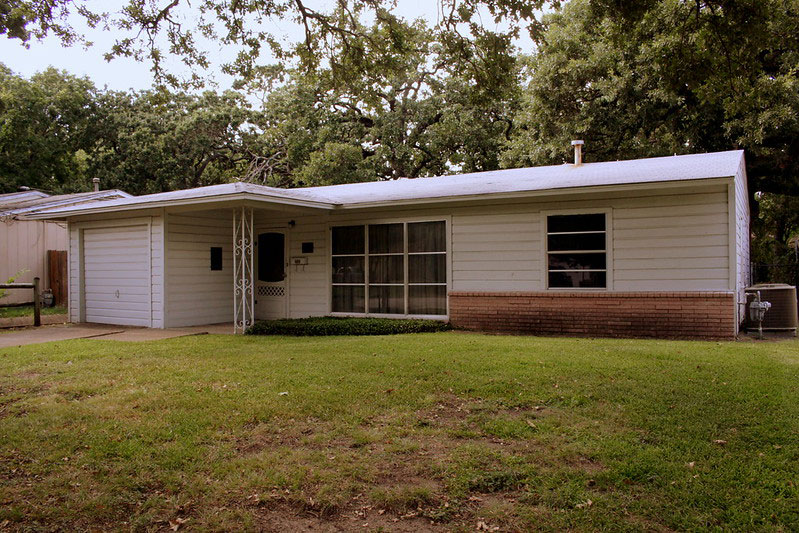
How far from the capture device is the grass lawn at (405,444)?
3.37 metres

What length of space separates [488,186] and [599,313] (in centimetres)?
329

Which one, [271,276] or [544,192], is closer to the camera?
[544,192]

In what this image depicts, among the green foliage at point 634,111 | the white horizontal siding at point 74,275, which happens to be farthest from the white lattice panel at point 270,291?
the green foliage at point 634,111

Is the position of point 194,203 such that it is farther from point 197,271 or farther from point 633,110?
point 633,110

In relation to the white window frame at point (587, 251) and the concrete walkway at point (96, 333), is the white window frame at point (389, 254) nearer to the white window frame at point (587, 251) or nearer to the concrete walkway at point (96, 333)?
the white window frame at point (587, 251)

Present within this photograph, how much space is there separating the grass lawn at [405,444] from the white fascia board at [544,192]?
3125mm

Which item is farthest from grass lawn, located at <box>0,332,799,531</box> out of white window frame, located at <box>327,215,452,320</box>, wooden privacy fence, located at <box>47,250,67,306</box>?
wooden privacy fence, located at <box>47,250,67,306</box>

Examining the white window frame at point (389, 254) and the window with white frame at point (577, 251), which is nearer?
the window with white frame at point (577, 251)

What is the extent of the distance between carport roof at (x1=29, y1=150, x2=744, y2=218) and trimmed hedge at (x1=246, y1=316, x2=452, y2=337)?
2357 mm

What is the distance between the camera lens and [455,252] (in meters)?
11.8

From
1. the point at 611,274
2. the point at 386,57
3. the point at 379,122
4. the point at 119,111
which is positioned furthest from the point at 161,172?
the point at 611,274

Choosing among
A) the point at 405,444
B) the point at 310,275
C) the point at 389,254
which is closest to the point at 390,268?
the point at 389,254

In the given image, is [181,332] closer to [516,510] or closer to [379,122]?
[516,510]

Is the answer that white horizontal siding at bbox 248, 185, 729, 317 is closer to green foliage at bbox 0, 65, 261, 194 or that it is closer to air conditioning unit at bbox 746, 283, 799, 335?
air conditioning unit at bbox 746, 283, 799, 335
